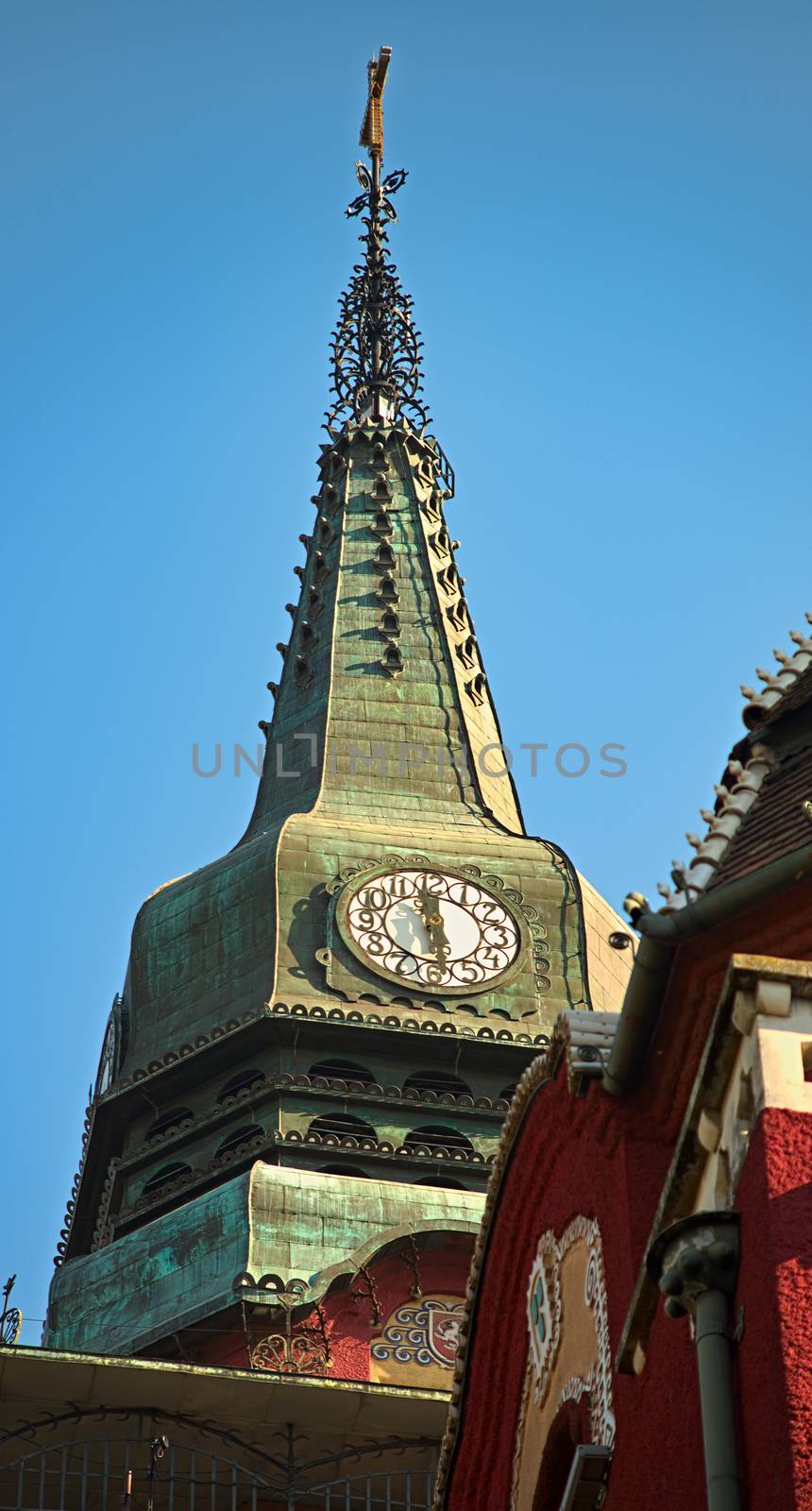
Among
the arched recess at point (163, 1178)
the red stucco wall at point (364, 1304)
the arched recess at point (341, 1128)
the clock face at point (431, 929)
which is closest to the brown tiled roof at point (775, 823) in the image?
the red stucco wall at point (364, 1304)

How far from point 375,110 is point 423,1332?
34.9 meters

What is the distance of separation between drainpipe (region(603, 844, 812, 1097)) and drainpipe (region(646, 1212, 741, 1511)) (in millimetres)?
2695

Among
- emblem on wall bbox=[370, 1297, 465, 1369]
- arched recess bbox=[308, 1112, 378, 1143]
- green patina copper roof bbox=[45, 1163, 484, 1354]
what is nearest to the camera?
emblem on wall bbox=[370, 1297, 465, 1369]

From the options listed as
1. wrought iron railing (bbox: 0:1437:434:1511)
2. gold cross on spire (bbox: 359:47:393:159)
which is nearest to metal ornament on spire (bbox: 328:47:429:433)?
gold cross on spire (bbox: 359:47:393:159)

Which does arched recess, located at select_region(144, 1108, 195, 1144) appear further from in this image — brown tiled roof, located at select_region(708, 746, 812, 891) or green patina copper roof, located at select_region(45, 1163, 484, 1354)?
brown tiled roof, located at select_region(708, 746, 812, 891)

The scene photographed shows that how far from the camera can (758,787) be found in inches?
798

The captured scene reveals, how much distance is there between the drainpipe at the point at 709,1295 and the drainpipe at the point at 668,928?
2.69m

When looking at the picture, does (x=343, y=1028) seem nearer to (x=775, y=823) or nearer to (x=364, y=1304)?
(x=364, y=1304)

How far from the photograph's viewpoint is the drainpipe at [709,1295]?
47.2ft

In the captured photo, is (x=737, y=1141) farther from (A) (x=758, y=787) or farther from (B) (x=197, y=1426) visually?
(B) (x=197, y=1426)

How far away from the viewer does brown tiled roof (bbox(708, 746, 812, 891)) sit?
1877 centimetres

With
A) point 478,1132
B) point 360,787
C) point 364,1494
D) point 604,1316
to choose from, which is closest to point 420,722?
point 360,787

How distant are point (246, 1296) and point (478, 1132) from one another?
232 inches

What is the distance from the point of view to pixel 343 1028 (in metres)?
45.3
